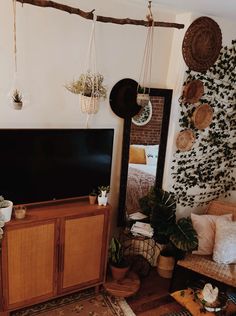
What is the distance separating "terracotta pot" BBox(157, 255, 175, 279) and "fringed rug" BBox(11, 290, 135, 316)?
595 mm

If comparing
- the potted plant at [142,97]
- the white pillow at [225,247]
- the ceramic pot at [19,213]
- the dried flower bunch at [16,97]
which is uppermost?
the potted plant at [142,97]

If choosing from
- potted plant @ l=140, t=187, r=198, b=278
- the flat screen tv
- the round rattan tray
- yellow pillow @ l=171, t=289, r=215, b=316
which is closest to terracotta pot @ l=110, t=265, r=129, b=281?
potted plant @ l=140, t=187, r=198, b=278

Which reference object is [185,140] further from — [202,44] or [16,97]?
[16,97]

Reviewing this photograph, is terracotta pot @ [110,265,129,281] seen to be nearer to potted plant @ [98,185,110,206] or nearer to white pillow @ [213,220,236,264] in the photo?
potted plant @ [98,185,110,206]

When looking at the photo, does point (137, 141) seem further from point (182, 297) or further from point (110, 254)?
point (182, 297)

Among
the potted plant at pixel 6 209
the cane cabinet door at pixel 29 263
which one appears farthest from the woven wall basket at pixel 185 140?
the potted plant at pixel 6 209

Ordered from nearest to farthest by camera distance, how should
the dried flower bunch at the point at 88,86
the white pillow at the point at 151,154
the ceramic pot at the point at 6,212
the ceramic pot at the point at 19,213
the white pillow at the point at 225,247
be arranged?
the ceramic pot at the point at 6,212
the ceramic pot at the point at 19,213
the dried flower bunch at the point at 88,86
the white pillow at the point at 225,247
the white pillow at the point at 151,154

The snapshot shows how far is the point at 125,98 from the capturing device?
280 centimetres

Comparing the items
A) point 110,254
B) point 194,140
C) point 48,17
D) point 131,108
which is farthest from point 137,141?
point 48,17

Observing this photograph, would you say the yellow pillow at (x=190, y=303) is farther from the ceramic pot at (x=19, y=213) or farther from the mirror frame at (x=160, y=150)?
the ceramic pot at (x=19, y=213)

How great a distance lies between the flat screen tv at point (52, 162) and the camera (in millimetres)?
2270

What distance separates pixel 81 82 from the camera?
2441 millimetres

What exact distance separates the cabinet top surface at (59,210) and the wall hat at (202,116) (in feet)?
4.28

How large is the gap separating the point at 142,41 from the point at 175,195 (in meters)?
1.65
